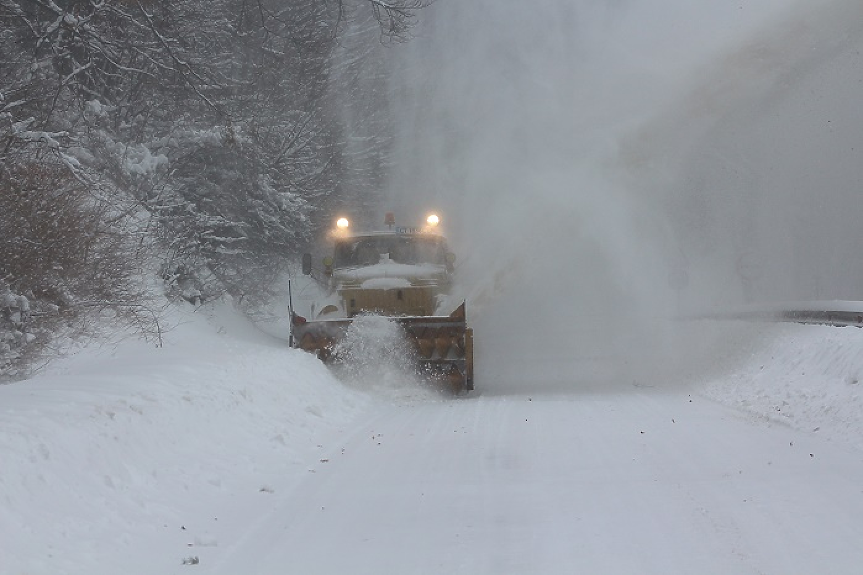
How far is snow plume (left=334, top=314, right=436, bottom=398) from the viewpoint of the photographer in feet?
49.0

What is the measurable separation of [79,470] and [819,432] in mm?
7275

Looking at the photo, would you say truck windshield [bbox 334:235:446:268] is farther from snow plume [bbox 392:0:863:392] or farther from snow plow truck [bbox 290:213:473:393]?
snow plume [bbox 392:0:863:392]

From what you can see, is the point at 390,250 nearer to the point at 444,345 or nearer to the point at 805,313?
the point at 444,345

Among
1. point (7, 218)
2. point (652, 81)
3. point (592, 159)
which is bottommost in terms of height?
point (7, 218)

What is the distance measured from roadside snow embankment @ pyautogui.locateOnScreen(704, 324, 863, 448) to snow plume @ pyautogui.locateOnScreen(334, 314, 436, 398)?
4.45m

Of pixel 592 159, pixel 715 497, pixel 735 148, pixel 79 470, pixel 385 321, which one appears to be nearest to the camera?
pixel 79 470

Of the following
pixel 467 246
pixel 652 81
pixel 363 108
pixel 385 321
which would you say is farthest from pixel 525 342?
pixel 363 108

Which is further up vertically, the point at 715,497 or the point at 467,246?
the point at 467,246

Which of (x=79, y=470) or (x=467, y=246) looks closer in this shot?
(x=79, y=470)

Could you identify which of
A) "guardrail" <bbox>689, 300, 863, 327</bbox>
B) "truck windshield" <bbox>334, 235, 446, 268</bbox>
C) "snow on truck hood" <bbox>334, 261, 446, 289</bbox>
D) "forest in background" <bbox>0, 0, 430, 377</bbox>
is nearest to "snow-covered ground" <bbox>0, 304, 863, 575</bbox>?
"forest in background" <bbox>0, 0, 430, 377</bbox>

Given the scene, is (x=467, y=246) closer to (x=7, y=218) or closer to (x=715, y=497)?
(x=7, y=218)

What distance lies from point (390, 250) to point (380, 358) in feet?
9.35

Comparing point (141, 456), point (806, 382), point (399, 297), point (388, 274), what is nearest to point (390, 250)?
point (388, 274)

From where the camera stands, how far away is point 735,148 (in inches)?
1260
